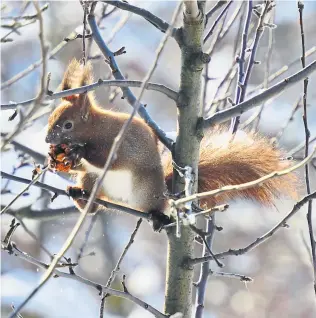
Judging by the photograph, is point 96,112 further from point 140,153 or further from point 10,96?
point 10,96

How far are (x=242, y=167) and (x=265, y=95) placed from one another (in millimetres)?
518

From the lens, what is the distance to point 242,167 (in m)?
2.22

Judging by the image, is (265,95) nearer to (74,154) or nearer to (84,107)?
(74,154)

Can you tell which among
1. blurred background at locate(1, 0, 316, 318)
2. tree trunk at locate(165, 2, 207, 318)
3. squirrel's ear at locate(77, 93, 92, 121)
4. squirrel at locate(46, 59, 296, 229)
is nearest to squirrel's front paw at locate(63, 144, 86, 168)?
squirrel at locate(46, 59, 296, 229)

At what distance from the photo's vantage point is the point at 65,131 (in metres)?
2.48

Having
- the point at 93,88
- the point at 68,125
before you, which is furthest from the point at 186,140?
the point at 68,125

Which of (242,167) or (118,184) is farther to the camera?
(118,184)

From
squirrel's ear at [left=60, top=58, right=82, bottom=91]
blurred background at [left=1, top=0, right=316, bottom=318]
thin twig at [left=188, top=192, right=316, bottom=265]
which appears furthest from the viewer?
blurred background at [left=1, top=0, right=316, bottom=318]

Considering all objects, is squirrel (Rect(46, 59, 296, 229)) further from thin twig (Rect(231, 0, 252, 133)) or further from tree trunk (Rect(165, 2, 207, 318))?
tree trunk (Rect(165, 2, 207, 318))

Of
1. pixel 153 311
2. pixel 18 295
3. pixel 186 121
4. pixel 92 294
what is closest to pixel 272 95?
pixel 186 121

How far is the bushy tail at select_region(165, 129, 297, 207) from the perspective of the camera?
7.04ft

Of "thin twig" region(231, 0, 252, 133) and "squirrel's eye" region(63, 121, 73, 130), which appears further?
"squirrel's eye" region(63, 121, 73, 130)

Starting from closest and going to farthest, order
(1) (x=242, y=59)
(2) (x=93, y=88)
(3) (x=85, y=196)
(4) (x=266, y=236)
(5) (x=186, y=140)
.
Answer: (2) (x=93, y=88) → (4) (x=266, y=236) → (5) (x=186, y=140) → (3) (x=85, y=196) → (1) (x=242, y=59)

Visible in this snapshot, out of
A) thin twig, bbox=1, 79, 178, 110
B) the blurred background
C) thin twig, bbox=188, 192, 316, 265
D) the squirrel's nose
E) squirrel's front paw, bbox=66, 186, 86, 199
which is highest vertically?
the blurred background
